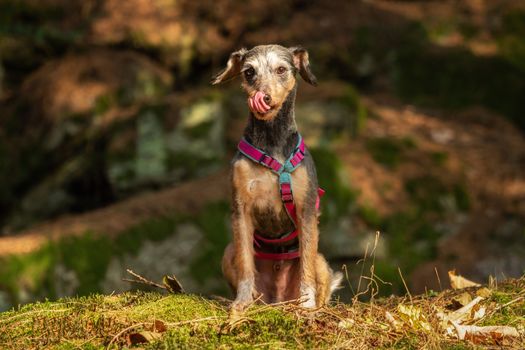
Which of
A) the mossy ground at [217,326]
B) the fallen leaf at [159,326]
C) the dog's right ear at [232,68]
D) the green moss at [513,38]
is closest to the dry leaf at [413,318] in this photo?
the mossy ground at [217,326]

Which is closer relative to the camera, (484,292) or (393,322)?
(393,322)

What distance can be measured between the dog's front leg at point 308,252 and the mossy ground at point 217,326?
678 millimetres

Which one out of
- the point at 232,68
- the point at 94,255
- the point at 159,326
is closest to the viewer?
the point at 159,326

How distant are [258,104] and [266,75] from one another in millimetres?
424

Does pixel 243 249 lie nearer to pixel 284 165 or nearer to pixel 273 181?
pixel 273 181

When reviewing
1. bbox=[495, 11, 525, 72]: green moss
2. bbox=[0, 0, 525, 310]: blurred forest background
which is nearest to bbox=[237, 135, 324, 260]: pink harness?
bbox=[0, 0, 525, 310]: blurred forest background

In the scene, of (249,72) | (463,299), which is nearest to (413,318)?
(463,299)

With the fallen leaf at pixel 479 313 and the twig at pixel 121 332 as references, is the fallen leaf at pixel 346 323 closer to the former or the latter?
the fallen leaf at pixel 479 313

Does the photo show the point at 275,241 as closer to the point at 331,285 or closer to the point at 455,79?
the point at 331,285

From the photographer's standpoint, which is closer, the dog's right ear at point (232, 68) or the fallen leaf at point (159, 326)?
the fallen leaf at point (159, 326)

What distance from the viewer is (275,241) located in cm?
608

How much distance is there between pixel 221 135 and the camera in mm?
13992

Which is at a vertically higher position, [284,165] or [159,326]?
[284,165]

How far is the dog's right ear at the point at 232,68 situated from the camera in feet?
19.8
